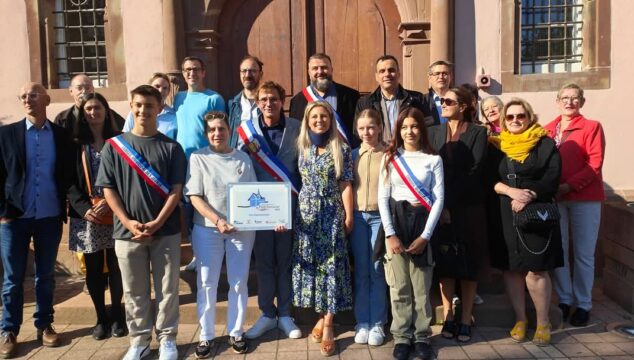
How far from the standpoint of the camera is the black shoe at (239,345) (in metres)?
3.87

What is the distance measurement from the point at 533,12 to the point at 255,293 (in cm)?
460

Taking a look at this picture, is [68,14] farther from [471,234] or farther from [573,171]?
[573,171]

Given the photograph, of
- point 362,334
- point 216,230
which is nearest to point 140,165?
point 216,230

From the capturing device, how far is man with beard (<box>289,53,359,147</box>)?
14.5 ft

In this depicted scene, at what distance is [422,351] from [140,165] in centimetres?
237

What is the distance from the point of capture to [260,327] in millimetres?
4117

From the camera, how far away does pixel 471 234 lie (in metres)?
4.04

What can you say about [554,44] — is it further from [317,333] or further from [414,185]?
[317,333]

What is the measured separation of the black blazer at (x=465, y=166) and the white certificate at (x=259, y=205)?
1.20 metres

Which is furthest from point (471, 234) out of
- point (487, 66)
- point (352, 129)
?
point (487, 66)

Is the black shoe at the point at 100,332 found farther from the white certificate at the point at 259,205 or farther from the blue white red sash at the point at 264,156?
the blue white red sash at the point at 264,156

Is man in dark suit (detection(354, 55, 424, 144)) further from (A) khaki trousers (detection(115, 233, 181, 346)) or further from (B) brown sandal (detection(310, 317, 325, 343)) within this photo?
(A) khaki trousers (detection(115, 233, 181, 346))

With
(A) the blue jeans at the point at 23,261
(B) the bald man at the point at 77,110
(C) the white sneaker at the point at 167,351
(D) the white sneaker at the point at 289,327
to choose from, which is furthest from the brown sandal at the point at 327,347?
(B) the bald man at the point at 77,110

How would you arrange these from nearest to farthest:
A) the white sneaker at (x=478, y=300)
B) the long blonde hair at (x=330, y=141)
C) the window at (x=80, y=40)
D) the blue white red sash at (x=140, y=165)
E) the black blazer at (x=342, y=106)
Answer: the blue white red sash at (x=140, y=165) < the long blonde hair at (x=330, y=141) < the white sneaker at (x=478, y=300) < the black blazer at (x=342, y=106) < the window at (x=80, y=40)
